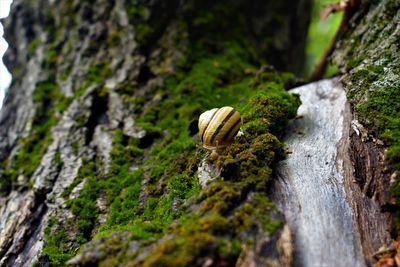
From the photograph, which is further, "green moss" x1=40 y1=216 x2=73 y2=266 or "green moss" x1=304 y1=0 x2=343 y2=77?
"green moss" x1=304 y1=0 x2=343 y2=77

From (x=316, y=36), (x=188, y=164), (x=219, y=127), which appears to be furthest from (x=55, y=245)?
(x=316, y=36)

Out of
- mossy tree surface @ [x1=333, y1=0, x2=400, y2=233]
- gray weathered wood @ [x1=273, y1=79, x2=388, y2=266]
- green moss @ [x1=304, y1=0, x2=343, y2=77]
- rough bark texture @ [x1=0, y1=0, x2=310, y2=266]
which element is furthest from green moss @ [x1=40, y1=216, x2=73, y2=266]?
green moss @ [x1=304, y1=0, x2=343, y2=77]

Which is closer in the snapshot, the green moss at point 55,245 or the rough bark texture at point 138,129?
the rough bark texture at point 138,129

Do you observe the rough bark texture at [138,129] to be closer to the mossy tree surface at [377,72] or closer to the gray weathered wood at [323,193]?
the gray weathered wood at [323,193]

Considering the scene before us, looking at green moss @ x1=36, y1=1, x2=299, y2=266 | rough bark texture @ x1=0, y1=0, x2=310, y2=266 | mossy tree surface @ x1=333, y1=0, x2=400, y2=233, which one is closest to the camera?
green moss @ x1=36, y1=1, x2=299, y2=266

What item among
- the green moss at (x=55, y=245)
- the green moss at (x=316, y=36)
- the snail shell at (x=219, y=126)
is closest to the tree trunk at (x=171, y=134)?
the green moss at (x=55, y=245)

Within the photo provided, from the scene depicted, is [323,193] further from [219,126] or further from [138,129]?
[138,129]

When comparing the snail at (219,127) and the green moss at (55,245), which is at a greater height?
the snail at (219,127)

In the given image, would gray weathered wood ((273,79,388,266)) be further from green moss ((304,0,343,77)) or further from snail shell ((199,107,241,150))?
green moss ((304,0,343,77))
